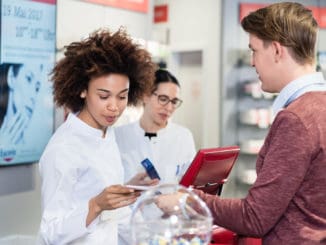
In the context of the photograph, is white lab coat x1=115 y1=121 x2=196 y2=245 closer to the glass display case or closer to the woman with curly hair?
the woman with curly hair

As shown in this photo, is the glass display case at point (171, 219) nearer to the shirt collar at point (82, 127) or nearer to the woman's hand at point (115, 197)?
the woman's hand at point (115, 197)

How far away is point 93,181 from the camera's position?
216 centimetres

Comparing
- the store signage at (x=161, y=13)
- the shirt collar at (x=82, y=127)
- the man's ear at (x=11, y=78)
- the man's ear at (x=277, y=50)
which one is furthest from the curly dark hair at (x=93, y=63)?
the store signage at (x=161, y=13)

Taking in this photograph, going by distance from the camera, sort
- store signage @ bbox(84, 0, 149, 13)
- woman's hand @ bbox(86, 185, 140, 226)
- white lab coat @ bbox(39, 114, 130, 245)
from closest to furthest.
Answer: woman's hand @ bbox(86, 185, 140, 226), white lab coat @ bbox(39, 114, 130, 245), store signage @ bbox(84, 0, 149, 13)

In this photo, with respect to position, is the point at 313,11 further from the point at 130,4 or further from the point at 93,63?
the point at 93,63

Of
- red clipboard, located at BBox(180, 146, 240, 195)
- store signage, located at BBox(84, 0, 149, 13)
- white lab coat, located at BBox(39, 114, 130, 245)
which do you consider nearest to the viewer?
white lab coat, located at BBox(39, 114, 130, 245)

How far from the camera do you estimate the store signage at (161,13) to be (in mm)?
7480

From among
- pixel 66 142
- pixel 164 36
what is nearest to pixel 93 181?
pixel 66 142

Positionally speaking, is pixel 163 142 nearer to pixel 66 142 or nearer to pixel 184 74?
pixel 66 142

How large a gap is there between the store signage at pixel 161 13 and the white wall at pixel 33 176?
3132mm

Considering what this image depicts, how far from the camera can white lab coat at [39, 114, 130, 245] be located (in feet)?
6.61

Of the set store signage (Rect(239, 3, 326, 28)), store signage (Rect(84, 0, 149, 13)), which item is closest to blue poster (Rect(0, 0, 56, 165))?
store signage (Rect(84, 0, 149, 13))

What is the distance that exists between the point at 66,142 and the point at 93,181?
0.20m

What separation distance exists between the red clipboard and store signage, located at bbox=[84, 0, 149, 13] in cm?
231
